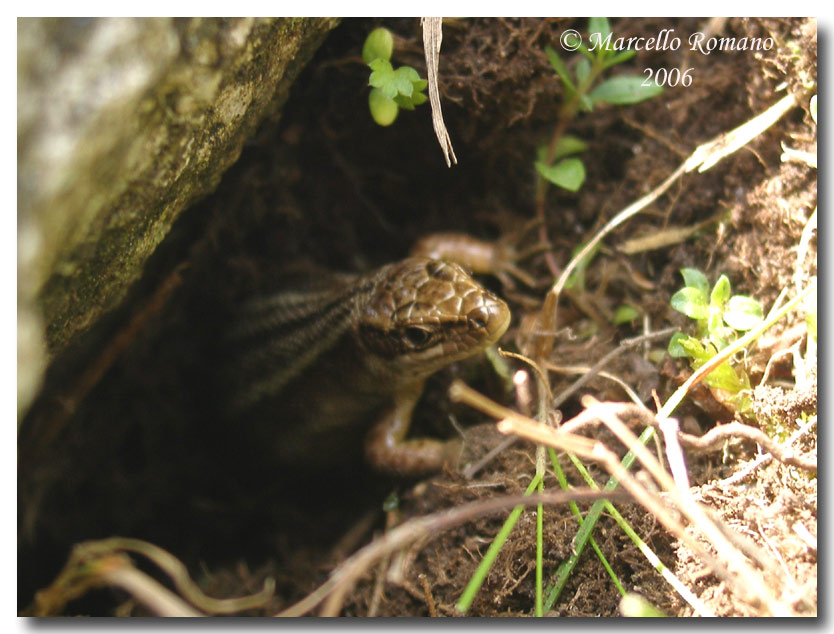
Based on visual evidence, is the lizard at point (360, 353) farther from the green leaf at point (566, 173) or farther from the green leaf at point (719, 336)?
the green leaf at point (719, 336)

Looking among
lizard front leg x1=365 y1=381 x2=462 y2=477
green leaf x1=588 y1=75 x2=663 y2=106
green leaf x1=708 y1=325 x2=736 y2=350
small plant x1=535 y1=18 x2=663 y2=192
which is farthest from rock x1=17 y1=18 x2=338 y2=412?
green leaf x1=708 y1=325 x2=736 y2=350

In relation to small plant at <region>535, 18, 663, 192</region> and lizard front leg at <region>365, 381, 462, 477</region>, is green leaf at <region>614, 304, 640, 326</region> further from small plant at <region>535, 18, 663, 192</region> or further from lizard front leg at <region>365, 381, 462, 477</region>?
lizard front leg at <region>365, 381, 462, 477</region>

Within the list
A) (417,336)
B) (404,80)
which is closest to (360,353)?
(417,336)

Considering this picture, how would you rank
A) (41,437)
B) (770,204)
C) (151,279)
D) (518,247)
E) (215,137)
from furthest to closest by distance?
(518,247)
(151,279)
(41,437)
(770,204)
(215,137)

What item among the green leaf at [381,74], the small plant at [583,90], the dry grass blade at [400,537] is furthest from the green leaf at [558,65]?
the dry grass blade at [400,537]

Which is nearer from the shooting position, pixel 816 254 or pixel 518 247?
pixel 816 254

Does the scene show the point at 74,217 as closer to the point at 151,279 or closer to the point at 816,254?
the point at 151,279

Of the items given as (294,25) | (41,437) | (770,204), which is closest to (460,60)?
(294,25)
